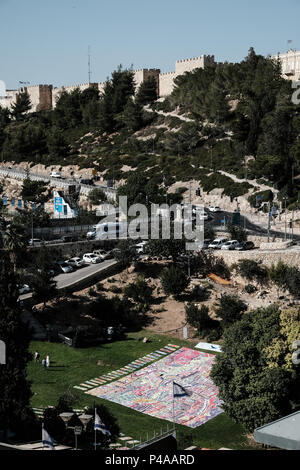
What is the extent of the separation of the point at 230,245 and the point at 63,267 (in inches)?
422

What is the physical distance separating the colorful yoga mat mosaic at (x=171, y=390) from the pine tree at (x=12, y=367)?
5.97m

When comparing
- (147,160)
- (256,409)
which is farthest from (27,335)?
(147,160)

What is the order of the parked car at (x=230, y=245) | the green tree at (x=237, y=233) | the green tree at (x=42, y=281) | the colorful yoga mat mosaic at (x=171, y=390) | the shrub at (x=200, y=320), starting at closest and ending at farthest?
the colorful yoga mat mosaic at (x=171, y=390)
the shrub at (x=200, y=320)
the green tree at (x=42, y=281)
the parked car at (x=230, y=245)
the green tree at (x=237, y=233)

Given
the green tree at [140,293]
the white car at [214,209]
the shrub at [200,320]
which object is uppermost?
the white car at [214,209]

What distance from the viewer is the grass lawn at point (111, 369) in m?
25.4

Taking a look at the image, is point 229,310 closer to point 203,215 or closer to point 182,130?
point 203,215

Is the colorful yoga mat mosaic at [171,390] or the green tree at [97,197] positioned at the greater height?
the green tree at [97,197]

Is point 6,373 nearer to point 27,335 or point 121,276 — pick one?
point 27,335

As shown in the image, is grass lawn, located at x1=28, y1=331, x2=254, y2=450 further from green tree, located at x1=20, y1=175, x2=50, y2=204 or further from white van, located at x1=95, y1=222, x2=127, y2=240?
green tree, located at x1=20, y1=175, x2=50, y2=204

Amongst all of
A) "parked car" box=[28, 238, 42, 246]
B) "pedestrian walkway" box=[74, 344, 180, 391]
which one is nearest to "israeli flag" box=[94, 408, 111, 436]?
"pedestrian walkway" box=[74, 344, 180, 391]

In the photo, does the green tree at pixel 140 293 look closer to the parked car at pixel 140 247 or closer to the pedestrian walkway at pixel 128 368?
the parked car at pixel 140 247

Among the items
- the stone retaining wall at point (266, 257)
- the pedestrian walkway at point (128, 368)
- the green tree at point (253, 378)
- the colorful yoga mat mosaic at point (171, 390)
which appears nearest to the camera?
the green tree at point (253, 378)

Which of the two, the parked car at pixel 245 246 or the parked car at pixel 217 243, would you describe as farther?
the parked car at pixel 217 243

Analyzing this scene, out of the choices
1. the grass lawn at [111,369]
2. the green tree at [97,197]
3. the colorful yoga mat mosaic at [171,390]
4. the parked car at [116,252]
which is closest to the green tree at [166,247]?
the parked car at [116,252]
